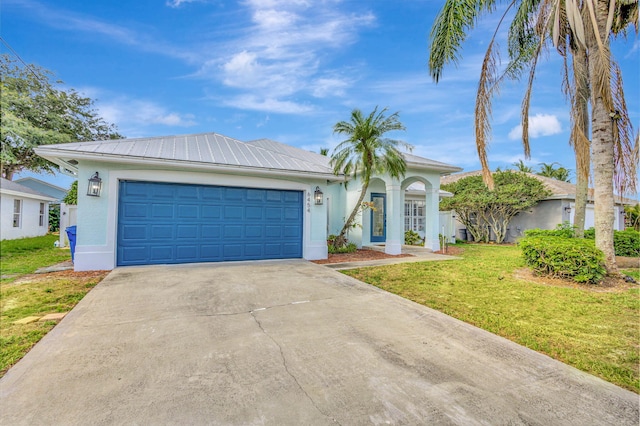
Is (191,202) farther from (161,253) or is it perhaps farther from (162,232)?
(161,253)

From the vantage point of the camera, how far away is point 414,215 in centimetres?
1608

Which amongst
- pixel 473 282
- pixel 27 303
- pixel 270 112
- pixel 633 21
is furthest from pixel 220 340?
A: pixel 270 112

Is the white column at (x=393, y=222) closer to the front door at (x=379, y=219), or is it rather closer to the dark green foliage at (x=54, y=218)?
the front door at (x=379, y=219)

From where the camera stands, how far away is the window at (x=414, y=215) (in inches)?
624

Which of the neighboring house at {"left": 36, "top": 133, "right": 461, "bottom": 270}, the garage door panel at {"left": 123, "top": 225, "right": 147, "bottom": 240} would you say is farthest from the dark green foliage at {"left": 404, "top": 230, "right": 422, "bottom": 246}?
the garage door panel at {"left": 123, "top": 225, "right": 147, "bottom": 240}

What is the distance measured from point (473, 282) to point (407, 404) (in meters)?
5.40

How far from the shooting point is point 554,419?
2148 mm

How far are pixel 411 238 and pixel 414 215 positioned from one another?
1.61 m

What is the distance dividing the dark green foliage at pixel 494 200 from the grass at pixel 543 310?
9.08 m

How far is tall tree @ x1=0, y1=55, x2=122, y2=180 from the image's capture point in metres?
16.9

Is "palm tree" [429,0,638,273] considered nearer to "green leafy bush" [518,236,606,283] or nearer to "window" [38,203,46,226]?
"green leafy bush" [518,236,606,283]

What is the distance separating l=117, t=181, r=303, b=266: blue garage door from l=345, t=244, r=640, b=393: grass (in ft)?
9.49

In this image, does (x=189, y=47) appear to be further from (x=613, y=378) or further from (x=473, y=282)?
(x=613, y=378)

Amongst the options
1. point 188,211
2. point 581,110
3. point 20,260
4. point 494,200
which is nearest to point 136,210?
point 188,211
